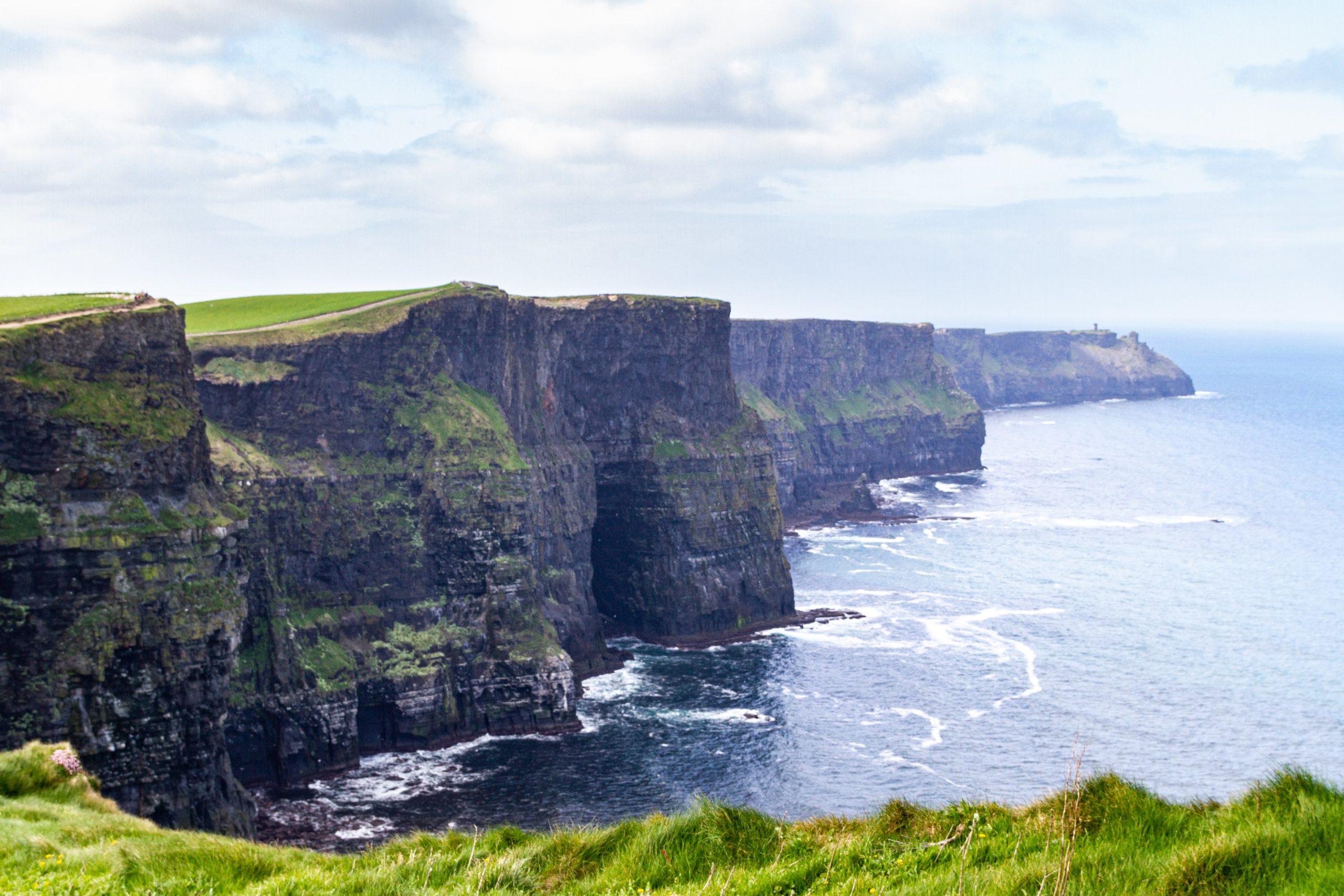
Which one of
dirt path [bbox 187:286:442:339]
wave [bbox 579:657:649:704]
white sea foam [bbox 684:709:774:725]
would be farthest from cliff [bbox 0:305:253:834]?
white sea foam [bbox 684:709:774:725]

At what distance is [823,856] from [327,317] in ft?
288

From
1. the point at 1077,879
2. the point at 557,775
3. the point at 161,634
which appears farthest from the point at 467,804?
the point at 1077,879

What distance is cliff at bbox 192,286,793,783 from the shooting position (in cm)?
7894

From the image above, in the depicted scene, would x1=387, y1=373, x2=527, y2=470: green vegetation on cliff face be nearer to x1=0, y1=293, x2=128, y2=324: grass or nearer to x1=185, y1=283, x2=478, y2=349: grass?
x1=185, y1=283, x2=478, y2=349: grass

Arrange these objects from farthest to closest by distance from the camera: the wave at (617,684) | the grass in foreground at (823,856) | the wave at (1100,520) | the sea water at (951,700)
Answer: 1. the wave at (1100,520)
2. the wave at (617,684)
3. the sea water at (951,700)
4. the grass in foreground at (823,856)

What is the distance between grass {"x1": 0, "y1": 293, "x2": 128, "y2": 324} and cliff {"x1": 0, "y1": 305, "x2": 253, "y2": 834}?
4.01m

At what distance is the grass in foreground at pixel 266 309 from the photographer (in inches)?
3839

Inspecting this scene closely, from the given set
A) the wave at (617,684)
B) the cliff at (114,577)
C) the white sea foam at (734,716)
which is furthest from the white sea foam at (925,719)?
the cliff at (114,577)

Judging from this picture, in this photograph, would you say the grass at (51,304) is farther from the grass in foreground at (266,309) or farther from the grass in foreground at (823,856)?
the grass in foreground at (823,856)

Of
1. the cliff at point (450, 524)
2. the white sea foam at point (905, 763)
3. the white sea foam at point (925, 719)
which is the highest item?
the cliff at point (450, 524)

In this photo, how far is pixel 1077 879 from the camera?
46.9 feet

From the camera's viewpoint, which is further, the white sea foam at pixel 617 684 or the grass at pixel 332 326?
the white sea foam at pixel 617 684

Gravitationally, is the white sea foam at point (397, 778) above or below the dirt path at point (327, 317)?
below

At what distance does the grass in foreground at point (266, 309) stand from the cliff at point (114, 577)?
3137cm
